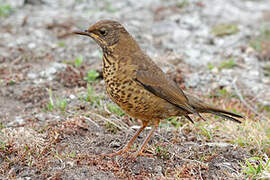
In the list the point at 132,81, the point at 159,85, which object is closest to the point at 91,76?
the point at 159,85

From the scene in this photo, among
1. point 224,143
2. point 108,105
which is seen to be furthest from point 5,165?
point 224,143

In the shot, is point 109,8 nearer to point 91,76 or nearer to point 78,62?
point 78,62

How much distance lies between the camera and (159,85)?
4453mm

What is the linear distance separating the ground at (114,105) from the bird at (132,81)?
1.55 feet

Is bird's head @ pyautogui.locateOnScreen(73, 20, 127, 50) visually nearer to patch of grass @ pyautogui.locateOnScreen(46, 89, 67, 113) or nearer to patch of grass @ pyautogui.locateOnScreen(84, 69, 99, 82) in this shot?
patch of grass @ pyautogui.locateOnScreen(46, 89, 67, 113)

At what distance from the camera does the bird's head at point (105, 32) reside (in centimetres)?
423

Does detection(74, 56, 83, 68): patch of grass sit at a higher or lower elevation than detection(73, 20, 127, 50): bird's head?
lower

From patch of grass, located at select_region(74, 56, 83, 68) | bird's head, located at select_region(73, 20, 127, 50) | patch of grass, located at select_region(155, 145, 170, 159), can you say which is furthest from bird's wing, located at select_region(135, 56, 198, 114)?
patch of grass, located at select_region(74, 56, 83, 68)

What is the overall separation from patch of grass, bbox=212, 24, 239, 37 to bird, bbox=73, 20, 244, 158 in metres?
4.60

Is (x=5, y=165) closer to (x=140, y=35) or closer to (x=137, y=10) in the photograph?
(x=140, y=35)

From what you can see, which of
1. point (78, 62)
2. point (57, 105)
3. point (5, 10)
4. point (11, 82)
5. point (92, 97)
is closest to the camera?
point (57, 105)

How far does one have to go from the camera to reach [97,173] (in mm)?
3910

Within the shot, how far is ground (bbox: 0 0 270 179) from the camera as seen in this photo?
165 inches

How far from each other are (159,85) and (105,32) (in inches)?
33.8
